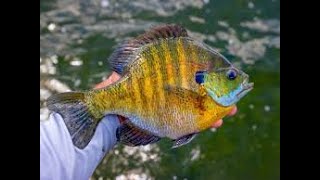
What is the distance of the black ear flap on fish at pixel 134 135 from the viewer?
0.59m

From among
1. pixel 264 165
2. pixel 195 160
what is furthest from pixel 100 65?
pixel 264 165

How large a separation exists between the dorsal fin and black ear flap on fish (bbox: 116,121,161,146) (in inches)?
2.6

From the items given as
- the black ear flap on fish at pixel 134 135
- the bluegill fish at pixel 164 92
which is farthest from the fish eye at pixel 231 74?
the black ear flap on fish at pixel 134 135

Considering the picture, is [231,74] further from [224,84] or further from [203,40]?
[203,40]

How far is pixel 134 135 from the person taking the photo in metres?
0.59

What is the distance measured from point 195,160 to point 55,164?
27 cm

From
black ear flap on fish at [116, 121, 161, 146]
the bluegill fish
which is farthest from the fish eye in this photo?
black ear flap on fish at [116, 121, 161, 146]

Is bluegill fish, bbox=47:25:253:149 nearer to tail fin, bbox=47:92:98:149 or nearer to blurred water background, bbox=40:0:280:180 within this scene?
tail fin, bbox=47:92:98:149

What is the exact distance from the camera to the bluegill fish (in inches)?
22.0

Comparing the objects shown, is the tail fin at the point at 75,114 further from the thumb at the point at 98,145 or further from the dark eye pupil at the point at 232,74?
the dark eye pupil at the point at 232,74

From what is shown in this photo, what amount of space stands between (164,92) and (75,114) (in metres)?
0.10

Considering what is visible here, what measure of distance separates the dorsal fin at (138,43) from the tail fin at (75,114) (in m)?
0.06

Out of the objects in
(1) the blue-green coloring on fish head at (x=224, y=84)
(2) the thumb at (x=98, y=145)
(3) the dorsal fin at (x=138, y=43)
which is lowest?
(2) the thumb at (x=98, y=145)
